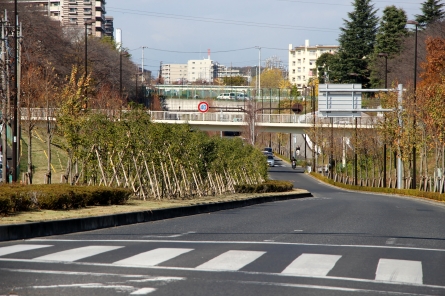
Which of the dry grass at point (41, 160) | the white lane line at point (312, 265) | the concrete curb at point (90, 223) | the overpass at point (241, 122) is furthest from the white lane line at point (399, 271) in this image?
the overpass at point (241, 122)

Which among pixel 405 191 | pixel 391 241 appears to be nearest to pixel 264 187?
pixel 405 191

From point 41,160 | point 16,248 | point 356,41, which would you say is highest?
point 356,41

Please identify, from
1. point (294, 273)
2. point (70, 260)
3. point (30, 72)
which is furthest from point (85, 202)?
point (30, 72)

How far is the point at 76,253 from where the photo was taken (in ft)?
39.2

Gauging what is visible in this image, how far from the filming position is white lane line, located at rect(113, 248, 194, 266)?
1084 cm

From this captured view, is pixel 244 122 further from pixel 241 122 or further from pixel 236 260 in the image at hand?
pixel 236 260

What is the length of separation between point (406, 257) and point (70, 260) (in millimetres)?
5619

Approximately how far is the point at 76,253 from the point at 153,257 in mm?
1421

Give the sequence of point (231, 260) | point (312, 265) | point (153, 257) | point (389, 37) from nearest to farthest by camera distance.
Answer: point (312, 265) < point (231, 260) < point (153, 257) < point (389, 37)

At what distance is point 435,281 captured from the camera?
31.9ft

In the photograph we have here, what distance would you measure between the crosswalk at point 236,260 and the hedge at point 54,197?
17.4 ft

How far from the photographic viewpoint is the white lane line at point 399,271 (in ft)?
31.8

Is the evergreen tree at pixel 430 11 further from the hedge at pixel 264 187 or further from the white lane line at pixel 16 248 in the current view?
the white lane line at pixel 16 248

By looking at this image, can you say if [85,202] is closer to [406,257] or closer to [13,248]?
[13,248]
